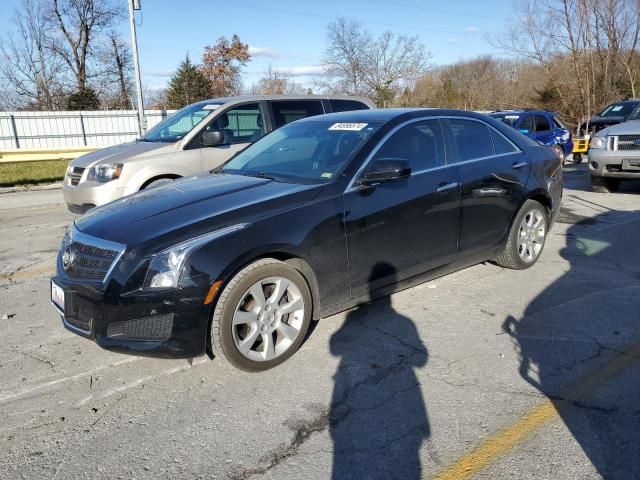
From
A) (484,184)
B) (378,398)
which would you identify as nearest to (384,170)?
(484,184)

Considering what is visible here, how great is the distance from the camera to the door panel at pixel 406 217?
384cm

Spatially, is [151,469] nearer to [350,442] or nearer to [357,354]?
[350,442]

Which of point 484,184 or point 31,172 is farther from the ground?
point 484,184

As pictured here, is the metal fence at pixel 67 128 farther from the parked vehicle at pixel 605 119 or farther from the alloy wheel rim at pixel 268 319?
the alloy wheel rim at pixel 268 319

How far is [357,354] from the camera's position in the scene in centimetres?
367

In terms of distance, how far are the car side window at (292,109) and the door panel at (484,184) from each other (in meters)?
3.71

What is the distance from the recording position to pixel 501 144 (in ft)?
17.0

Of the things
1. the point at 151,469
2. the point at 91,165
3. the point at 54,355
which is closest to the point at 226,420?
the point at 151,469

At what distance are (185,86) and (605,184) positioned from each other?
35187 millimetres

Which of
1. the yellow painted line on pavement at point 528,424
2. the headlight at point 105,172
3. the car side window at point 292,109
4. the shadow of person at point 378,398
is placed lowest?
the yellow painted line on pavement at point 528,424

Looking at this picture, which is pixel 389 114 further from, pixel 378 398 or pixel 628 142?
pixel 628 142

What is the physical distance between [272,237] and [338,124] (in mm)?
1662

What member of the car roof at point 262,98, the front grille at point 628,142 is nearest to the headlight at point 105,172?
the car roof at point 262,98

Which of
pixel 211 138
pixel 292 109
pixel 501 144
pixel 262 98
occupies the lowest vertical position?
pixel 501 144
